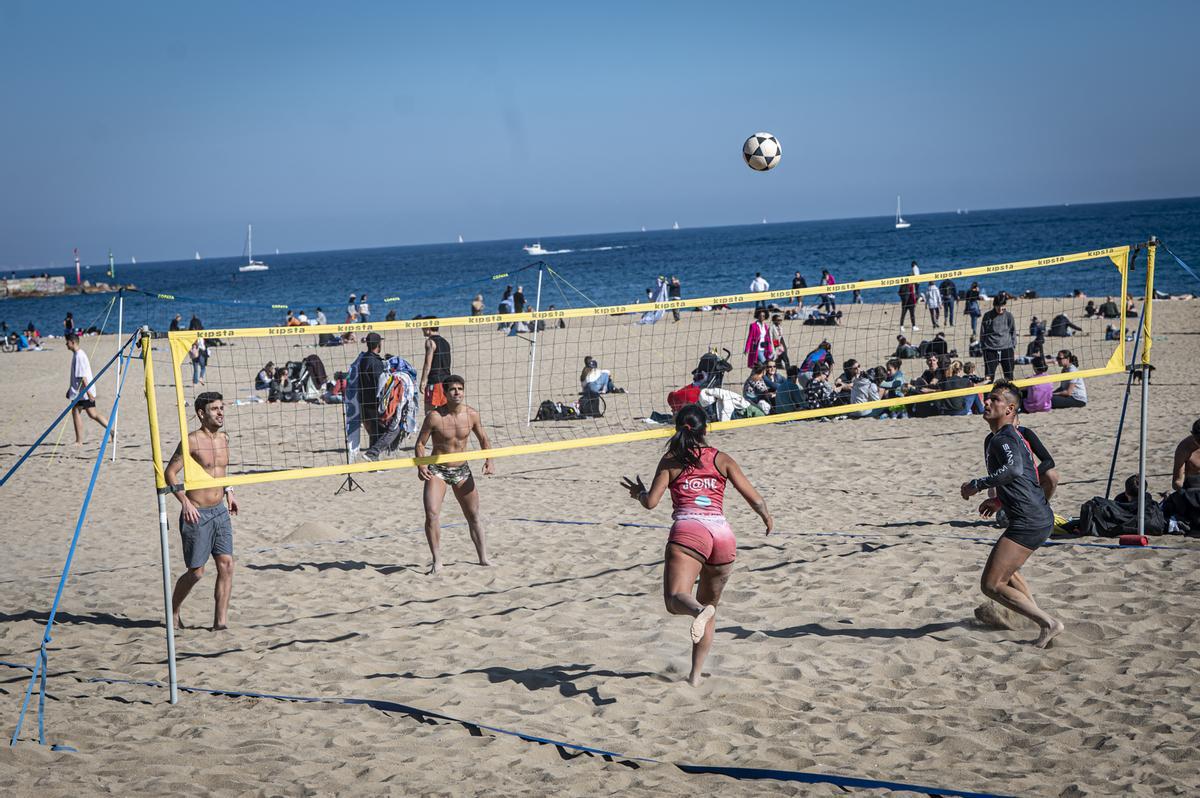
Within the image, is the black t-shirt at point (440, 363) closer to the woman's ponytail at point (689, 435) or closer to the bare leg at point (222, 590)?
the bare leg at point (222, 590)

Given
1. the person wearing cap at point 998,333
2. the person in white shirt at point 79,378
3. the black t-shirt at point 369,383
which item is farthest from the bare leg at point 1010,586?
the person in white shirt at point 79,378

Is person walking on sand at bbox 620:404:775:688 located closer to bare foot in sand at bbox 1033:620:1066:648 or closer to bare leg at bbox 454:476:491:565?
bare foot in sand at bbox 1033:620:1066:648

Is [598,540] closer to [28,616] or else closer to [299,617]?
[299,617]

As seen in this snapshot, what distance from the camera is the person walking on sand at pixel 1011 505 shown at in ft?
16.9

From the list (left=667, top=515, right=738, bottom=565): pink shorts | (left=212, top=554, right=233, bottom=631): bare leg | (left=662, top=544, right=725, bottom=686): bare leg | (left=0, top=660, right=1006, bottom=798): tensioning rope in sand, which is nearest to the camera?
(left=0, top=660, right=1006, bottom=798): tensioning rope in sand

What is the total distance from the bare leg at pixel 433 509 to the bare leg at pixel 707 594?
2671 mm

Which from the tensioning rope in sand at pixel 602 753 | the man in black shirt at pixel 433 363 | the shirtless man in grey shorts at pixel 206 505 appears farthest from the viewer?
the man in black shirt at pixel 433 363

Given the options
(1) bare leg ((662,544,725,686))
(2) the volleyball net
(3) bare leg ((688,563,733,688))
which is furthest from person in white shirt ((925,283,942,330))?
(1) bare leg ((662,544,725,686))

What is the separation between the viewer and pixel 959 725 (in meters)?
4.55

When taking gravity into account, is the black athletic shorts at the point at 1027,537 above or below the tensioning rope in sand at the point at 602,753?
above

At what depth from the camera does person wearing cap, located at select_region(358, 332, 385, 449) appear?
35.6 feet

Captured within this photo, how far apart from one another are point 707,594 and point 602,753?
1.05 metres

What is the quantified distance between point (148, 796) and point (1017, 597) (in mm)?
4291

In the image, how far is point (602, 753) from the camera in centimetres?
436
